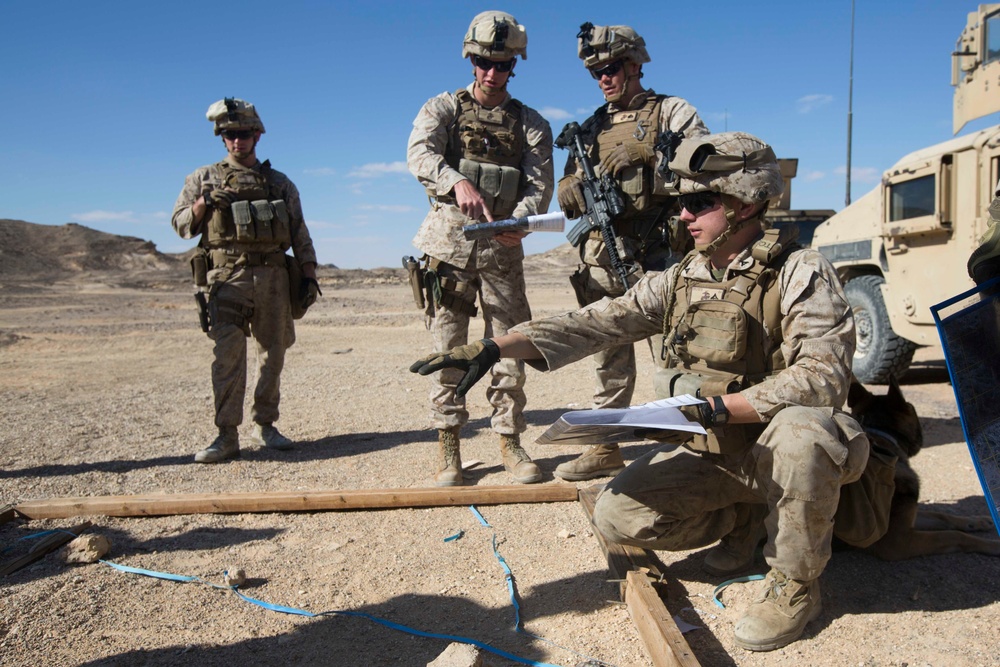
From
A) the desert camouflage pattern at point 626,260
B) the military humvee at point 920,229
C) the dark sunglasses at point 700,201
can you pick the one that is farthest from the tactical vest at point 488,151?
the military humvee at point 920,229

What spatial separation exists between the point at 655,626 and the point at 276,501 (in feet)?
7.36

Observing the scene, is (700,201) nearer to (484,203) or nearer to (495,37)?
(484,203)

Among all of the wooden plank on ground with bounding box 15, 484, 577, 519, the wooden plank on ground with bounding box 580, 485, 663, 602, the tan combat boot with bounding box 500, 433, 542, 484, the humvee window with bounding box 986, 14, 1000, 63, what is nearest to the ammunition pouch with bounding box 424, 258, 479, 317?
the tan combat boot with bounding box 500, 433, 542, 484

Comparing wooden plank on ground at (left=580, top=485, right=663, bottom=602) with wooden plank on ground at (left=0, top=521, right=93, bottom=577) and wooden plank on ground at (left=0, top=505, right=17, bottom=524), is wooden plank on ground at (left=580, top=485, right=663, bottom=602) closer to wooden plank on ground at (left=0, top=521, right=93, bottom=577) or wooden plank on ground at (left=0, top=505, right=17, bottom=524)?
wooden plank on ground at (left=0, top=521, right=93, bottom=577)

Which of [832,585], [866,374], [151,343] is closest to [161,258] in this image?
[151,343]

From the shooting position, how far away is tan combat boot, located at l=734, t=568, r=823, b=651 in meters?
2.58

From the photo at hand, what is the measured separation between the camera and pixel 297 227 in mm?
5605

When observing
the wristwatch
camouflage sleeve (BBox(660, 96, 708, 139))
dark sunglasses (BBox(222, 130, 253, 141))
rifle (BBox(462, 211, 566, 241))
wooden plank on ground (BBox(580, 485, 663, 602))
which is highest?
dark sunglasses (BBox(222, 130, 253, 141))

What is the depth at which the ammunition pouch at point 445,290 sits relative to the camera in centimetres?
460

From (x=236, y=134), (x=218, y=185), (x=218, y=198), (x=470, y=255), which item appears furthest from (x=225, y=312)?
(x=470, y=255)

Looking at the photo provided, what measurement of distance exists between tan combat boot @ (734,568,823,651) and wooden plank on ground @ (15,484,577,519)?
1483 millimetres

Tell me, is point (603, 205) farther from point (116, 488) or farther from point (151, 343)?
point (151, 343)

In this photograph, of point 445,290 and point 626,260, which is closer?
point 626,260

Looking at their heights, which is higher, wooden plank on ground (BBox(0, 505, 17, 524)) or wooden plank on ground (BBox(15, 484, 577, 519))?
wooden plank on ground (BBox(0, 505, 17, 524))
